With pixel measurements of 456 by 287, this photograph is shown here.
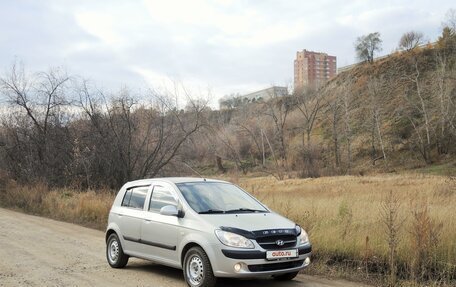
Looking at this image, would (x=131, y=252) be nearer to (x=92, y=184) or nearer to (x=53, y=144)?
(x=92, y=184)

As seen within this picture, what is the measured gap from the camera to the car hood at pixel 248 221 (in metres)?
7.29

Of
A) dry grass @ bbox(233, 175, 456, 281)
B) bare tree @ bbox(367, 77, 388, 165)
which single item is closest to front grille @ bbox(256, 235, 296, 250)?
dry grass @ bbox(233, 175, 456, 281)

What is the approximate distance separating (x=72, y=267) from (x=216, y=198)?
3116mm

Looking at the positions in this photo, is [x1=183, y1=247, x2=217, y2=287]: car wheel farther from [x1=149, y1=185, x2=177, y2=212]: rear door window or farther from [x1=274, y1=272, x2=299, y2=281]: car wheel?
[x1=274, y1=272, x2=299, y2=281]: car wheel

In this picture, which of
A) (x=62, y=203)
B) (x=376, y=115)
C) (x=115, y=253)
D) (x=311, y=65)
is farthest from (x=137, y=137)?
(x=311, y=65)

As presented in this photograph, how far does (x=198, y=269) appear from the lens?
24.3 feet

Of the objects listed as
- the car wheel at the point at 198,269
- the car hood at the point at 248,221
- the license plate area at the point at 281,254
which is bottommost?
the car wheel at the point at 198,269

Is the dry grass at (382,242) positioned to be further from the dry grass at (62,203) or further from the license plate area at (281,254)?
the dry grass at (62,203)

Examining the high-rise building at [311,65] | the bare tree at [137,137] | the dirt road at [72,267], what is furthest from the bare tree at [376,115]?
the high-rise building at [311,65]

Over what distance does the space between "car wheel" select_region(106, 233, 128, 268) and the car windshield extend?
1.89 metres

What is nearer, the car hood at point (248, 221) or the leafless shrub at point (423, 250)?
the car hood at point (248, 221)

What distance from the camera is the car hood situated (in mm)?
7289

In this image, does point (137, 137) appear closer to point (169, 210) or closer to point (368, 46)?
point (169, 210)

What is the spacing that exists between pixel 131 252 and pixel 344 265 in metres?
3.87
